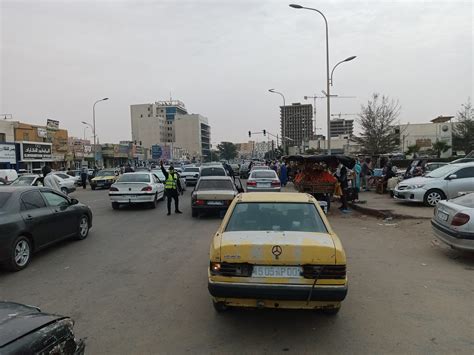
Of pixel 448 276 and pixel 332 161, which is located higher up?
pixel 332 161

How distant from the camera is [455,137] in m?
56.4

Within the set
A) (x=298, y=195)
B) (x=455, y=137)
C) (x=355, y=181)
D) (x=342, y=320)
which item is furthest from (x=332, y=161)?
(x=455, y=137)

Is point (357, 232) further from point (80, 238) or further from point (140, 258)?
point (80, 238)

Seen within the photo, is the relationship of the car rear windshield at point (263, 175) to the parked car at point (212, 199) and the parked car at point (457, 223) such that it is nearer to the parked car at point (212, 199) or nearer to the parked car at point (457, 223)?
the parked car at point (212, 199)

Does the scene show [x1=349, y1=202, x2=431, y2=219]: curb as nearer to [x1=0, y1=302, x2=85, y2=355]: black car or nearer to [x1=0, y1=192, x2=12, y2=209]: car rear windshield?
[x1=0, y1=192, x2=12, y2=209]: car rear windshield

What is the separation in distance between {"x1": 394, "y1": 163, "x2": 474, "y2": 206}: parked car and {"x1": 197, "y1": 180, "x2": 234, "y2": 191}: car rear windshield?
677 cm

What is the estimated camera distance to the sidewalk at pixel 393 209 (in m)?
13.0

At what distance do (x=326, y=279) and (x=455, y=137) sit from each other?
60.5m

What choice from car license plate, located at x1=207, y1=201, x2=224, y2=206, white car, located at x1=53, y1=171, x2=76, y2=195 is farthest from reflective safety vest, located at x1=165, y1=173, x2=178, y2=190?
white car, located at x1=53, y1=171, x2=76, y2=195

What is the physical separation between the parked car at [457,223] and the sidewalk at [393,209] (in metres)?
4.82

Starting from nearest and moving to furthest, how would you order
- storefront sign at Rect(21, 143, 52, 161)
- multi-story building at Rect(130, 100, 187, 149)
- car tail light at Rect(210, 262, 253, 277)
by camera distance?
car tail light at Rect(210, 262, 253, 277)
storefront sign at Rect(21, 143, 52, 161)
multi-story building at Rect(130, 100, 187, 149)

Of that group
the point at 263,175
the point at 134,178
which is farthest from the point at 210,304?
the point at 263,175

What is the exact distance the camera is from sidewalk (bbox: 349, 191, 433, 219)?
13.0 meters

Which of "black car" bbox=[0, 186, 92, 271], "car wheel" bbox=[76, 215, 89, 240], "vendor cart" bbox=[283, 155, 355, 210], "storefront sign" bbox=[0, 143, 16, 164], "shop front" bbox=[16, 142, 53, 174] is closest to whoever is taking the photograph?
"black car" bbox=[0, 186, 92, 271]
